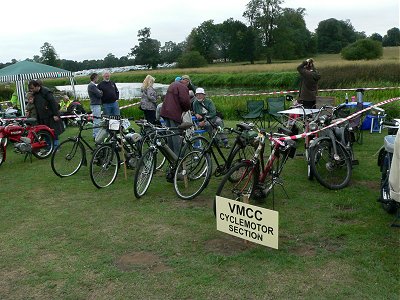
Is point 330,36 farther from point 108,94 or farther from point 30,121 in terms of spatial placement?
point 30,121

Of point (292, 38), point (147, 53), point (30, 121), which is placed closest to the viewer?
point (30, 121)

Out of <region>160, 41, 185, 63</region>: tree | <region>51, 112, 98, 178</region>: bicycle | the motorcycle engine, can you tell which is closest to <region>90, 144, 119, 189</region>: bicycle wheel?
<region>51, 112, 98, 178</region>: bicycle

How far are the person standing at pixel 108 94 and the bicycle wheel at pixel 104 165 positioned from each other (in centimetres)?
345

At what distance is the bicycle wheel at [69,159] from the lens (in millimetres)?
6580

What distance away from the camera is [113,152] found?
20.0ft

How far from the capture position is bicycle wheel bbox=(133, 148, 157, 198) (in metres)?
5.31

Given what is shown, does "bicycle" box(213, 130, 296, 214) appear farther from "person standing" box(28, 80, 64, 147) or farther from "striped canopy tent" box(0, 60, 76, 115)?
"striped canopy tent" box(0, 60, 76, 115)

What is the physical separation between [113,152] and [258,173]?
95.8 inches

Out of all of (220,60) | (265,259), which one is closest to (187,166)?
(265,259)

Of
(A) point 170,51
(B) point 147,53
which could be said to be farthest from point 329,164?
(A) point 170,51

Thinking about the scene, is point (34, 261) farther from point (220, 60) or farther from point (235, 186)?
point (220, 60)

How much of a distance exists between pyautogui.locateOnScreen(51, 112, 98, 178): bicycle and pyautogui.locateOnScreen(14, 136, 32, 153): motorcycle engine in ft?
4.78

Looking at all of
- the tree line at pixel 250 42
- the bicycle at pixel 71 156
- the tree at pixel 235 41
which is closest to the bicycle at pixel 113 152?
the bicycle at pixel 71 156

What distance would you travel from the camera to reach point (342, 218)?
14.6ft
